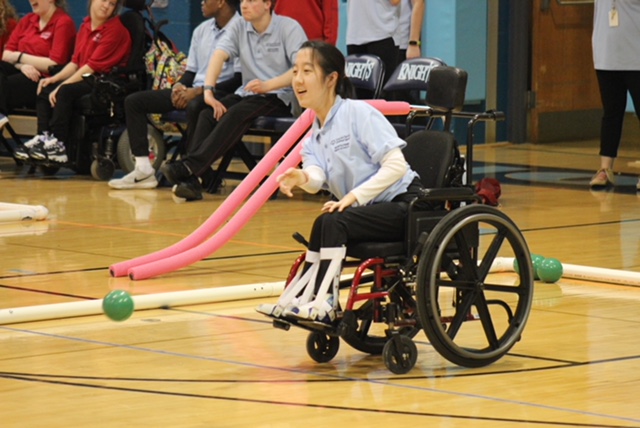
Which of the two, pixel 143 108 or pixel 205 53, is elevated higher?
pixel 205 53

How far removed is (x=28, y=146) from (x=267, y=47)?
6.94ft

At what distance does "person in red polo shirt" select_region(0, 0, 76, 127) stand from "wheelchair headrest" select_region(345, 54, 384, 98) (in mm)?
2649

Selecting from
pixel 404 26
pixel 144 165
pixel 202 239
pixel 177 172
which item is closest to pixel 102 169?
pixel 144 165

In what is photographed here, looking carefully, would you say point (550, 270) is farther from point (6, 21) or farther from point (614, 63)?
point (6, 21)

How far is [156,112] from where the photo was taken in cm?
969

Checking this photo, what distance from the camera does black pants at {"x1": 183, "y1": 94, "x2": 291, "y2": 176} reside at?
8.82m

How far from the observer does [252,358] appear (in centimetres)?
447

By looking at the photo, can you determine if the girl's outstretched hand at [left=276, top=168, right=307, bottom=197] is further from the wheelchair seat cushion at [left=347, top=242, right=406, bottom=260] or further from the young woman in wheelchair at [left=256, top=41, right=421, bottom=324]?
the wheelchair seat cushion at [left=347, top=242, right=406, bottom=260]

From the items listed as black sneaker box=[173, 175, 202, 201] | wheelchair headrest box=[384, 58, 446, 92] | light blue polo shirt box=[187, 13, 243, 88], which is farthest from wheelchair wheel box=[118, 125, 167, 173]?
wheelchair headrest box=[384, 58, 446, 92]

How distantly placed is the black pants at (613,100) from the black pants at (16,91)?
13.8 feet

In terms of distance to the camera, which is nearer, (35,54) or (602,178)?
(602,178)

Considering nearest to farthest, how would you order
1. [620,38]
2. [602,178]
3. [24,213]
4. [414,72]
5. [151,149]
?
[24,213], [414,72], [620,38], [602,178], [151,149]

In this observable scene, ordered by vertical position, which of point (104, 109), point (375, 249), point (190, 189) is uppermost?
point (375, 249)

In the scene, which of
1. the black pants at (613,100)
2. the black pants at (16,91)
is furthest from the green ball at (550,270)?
the black pants at (16,91)
